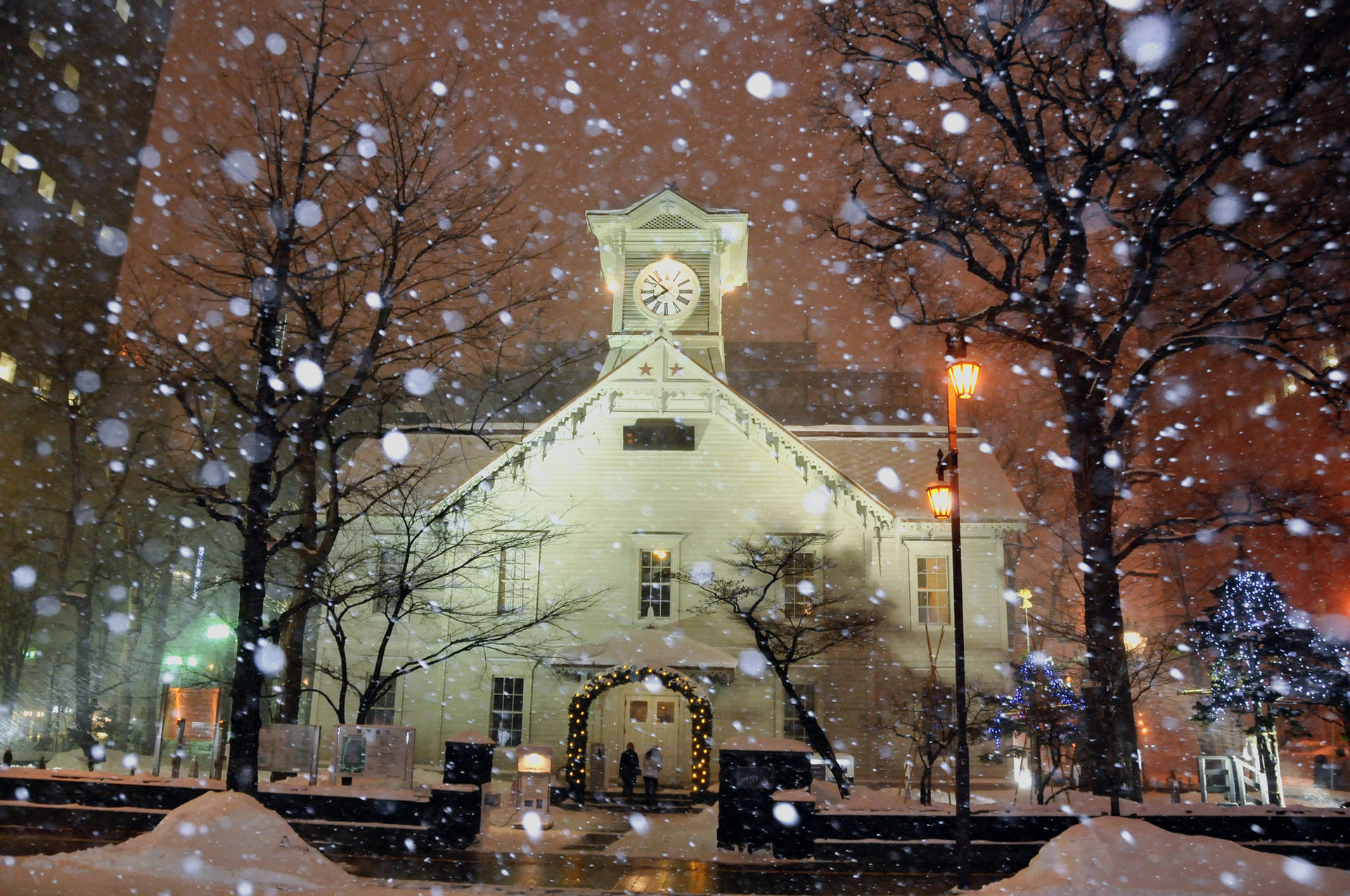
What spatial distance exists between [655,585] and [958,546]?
584 inches

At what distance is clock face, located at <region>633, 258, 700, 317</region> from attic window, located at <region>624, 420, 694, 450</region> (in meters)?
5.70

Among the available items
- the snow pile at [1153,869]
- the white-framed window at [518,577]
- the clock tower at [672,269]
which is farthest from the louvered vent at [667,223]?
the snow pile at [1153,869]

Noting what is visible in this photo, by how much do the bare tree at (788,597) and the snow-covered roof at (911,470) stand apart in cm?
246

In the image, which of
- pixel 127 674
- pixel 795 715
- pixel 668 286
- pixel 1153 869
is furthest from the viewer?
pixel 127 674

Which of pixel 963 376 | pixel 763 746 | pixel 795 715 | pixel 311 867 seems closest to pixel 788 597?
pixel 795 715

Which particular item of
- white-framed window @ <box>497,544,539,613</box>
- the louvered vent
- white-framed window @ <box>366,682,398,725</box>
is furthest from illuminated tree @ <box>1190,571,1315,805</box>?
white-framed window @ <box>366,682,398,725</box>

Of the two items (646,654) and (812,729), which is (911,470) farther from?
(646,654)

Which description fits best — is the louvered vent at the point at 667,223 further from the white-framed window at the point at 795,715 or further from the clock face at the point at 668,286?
the white-framed window at the point at 795,715

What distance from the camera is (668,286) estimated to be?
32.9 meters

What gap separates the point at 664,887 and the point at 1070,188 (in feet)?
51.2

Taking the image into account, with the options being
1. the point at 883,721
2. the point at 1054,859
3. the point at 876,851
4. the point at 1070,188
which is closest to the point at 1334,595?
the point at 883,721

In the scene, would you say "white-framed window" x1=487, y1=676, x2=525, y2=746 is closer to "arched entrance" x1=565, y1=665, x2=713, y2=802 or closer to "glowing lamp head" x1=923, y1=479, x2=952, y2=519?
"arched entrance" x1=565, y1=665, x2=713, y2=802

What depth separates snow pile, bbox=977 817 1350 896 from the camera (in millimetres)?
10195

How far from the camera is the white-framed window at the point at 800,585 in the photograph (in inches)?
1071
